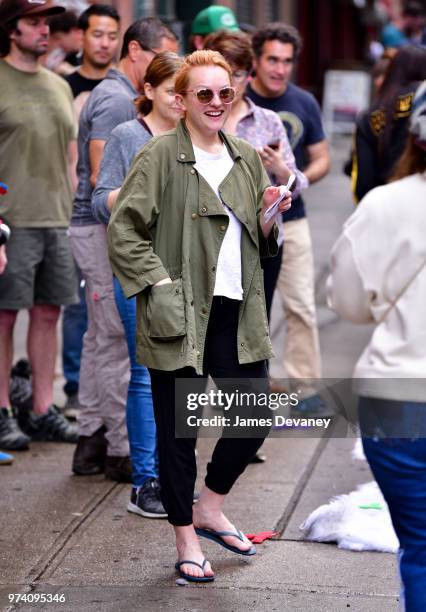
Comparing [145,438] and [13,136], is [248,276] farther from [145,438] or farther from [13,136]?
[13,136]

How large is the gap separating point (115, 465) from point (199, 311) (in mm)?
1606

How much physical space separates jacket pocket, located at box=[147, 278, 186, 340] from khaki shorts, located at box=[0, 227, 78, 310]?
210 centimetres

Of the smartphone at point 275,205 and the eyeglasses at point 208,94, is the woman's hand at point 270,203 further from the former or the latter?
the eyeglasses at point 208,94

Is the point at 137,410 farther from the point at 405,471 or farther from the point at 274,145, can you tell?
the point at 405,471

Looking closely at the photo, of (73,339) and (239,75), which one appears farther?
(73,339)

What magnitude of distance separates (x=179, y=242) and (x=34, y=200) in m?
2.11

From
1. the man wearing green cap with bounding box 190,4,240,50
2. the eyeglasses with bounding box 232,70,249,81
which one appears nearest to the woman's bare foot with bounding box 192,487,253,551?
the eyeglasses with bounding box 232,70,249,81

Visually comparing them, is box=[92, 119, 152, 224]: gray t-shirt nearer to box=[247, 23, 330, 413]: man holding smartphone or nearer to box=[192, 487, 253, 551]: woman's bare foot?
box=[192, 487, 253, 551]: woman's bare foot

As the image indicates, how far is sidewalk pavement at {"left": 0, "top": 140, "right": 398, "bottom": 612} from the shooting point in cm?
440

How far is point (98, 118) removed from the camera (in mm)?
5582

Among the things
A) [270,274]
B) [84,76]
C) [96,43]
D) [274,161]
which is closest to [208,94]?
[274,161]

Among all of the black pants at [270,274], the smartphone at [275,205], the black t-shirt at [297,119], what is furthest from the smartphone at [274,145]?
the smartphone at [275,205]

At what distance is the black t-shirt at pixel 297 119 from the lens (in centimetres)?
682
